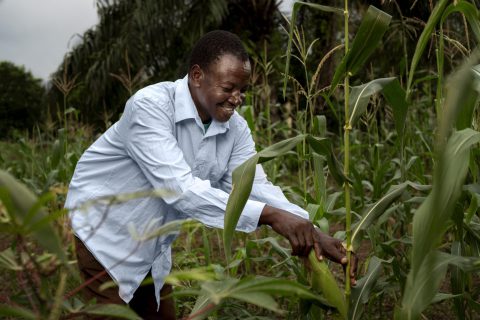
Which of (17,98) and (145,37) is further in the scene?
(17,98)

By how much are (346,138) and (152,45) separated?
9.44 meters

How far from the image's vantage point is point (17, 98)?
23.1 metres

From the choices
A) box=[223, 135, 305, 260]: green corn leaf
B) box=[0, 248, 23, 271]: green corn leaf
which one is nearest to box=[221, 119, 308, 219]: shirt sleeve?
box=[223, 135, 305, 260]: green corn leaf

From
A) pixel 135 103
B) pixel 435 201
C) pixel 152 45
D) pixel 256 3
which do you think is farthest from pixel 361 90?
pixel 152 45

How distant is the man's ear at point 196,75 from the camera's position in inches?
94.0

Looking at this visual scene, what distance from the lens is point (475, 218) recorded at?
286 centimetres

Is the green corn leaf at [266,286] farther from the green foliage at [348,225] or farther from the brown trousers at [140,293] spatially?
the brown trousers at [140,293]

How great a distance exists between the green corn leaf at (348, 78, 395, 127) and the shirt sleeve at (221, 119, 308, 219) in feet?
1.53

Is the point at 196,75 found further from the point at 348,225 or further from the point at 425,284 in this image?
the point at 425,284

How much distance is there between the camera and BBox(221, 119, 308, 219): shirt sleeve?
7.47ft

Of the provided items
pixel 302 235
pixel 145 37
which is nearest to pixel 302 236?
pixel 302 235

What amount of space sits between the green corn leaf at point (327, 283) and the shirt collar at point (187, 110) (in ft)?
2.37

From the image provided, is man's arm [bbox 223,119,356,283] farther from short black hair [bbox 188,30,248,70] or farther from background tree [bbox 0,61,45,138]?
background tree [bbox 0,61,45,138]

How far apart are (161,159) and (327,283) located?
636 millimetres
